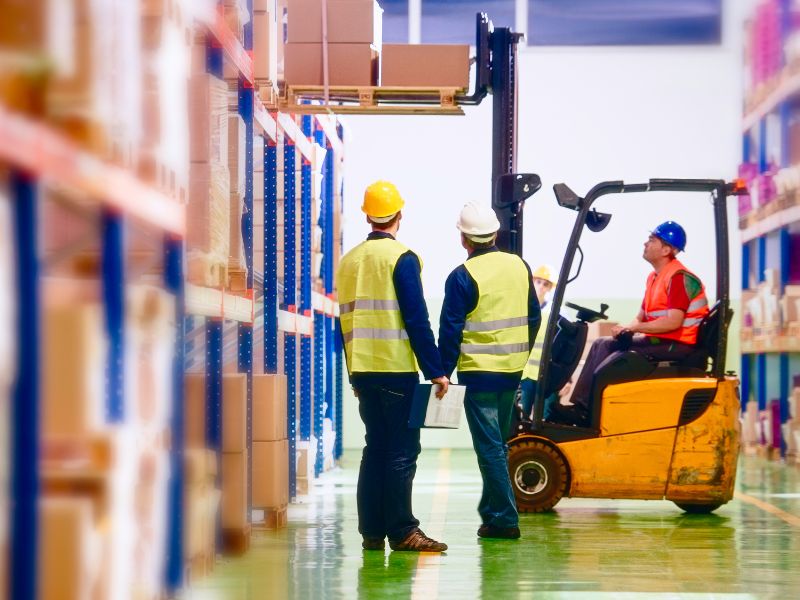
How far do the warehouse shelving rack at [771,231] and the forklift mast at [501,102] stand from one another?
528 cm

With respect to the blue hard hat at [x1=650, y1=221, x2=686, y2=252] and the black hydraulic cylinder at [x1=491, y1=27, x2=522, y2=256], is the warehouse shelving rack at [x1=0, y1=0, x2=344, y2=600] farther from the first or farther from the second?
the blue hard hat at [x1=650, y1=221, x2=686, y2=252]

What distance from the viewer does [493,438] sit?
24.6ft

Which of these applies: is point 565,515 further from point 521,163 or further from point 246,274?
point 521,163

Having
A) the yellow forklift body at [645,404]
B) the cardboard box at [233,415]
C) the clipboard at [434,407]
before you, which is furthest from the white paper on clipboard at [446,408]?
the yellow forklift body at [645,404]

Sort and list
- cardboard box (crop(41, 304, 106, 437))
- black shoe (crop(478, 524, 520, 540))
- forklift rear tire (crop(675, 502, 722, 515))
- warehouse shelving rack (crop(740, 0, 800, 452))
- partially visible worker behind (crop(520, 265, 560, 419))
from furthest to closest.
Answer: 1. warehouse shelving rack (crop(740, 0, 800, 452))
2. partially visible worker behind (crop(520, 265, 560, 419))
3. forklift rear tire (crop(675, 502, 722, 515))
4. black shoe (crop(478, 524, 520, 540))
5. cardboard box (crop(41, 304, 106, 437))

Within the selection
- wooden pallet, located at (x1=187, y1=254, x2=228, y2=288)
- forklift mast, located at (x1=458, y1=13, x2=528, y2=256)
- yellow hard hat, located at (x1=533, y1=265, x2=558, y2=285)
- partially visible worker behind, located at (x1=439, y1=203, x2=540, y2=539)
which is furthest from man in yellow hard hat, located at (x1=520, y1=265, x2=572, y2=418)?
wooden pallet, located at (x1=187, y1=254, x2=228, y2=288)

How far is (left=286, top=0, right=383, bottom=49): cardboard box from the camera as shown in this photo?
340 inches

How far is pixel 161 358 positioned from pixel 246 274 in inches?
110

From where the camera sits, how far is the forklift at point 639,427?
891cm

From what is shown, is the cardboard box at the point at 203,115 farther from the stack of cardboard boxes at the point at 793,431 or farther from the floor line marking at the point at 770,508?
the stack of cardboard boxes at the point at 793,431

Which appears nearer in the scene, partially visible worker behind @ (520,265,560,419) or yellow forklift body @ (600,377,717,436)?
yellow forklift body @ (600,377,717,436)

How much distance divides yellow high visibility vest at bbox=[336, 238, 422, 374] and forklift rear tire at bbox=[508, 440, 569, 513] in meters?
2.25

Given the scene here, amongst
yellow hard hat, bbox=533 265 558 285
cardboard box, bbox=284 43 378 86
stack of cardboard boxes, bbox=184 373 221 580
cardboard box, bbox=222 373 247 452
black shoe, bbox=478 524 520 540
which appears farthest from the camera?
yellow hard hat, bbox=533 265 558 285

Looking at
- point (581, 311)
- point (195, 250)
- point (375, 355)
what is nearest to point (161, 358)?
point (195, 250)
